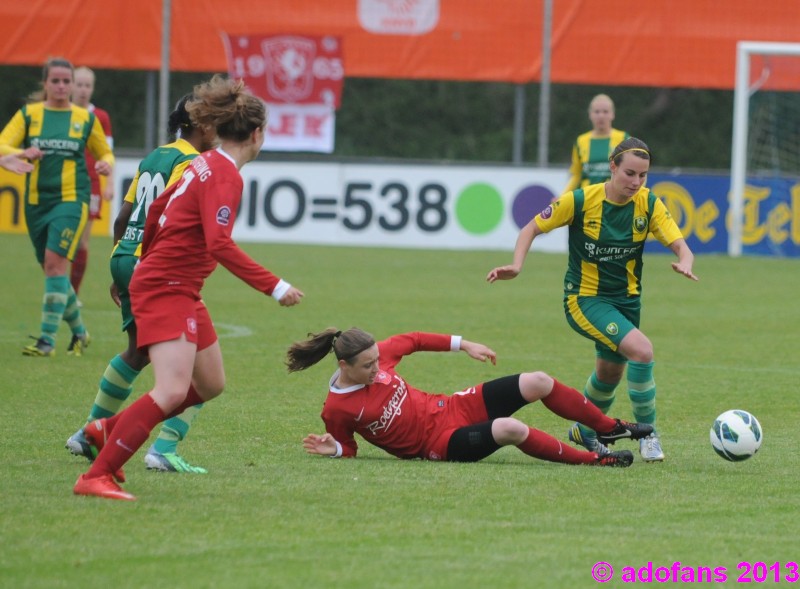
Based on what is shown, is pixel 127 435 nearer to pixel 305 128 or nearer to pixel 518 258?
pixel 518 258

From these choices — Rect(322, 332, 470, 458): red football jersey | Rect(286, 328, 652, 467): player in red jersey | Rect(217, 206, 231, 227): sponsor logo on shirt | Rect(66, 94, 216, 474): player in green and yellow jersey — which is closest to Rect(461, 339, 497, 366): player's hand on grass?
Rect(286, 328, 652, 467): player in red jersey

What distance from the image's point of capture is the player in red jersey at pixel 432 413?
261 inches

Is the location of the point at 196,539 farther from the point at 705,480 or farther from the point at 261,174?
the point at 261,174

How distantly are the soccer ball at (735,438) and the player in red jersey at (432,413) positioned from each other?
1.07 ft

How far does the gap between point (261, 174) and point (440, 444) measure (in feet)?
52.2

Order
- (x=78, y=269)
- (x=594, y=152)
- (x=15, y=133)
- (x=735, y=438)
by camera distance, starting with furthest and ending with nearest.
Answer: (x=594, y=152) → (x=78, y=269) → (x=15, y=133) → (x=735, y=438)

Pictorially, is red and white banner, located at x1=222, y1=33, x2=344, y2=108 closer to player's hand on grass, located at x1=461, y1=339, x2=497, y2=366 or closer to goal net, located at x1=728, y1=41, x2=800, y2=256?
goal net, located at x1=728, y1=41, x2=800, y2=256

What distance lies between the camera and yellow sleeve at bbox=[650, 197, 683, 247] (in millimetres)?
7395

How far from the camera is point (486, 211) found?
72.8 feet

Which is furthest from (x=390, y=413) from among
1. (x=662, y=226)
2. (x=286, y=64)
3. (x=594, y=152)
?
(x=286, y=64)

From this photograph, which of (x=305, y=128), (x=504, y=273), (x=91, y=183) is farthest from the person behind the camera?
(x=305, y=128)

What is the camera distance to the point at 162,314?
18.7 feet

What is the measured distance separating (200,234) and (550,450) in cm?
199

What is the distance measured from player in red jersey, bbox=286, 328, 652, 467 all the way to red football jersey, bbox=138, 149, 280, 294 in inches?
41.7
